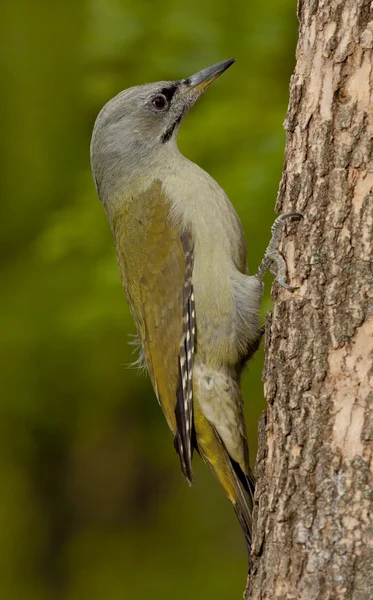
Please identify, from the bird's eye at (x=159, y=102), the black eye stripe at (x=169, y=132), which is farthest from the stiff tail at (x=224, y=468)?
the bird's eye at (x=159, y=102)

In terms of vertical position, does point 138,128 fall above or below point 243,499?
above

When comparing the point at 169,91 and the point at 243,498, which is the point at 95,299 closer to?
the point at 169,91

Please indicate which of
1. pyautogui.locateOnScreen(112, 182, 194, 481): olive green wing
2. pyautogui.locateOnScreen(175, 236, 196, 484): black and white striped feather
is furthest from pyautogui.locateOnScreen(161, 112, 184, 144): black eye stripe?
pyautogui.locateOnScreen(175, 236, 196, 484): black and white striped feather

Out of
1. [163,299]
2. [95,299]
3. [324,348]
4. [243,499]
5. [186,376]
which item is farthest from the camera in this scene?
[95,299]

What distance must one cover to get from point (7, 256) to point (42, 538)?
2.23 m

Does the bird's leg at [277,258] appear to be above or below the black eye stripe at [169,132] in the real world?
below

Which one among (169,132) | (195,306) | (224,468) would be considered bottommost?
(224,468)

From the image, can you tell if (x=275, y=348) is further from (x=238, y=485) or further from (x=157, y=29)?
(x=157, y=29)

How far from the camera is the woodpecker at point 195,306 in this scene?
4059 millimetres

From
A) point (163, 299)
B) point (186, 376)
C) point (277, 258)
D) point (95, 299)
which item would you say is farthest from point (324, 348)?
point (95, 299)

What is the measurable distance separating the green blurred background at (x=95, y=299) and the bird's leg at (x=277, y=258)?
732mm

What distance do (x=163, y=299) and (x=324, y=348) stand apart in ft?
5.07

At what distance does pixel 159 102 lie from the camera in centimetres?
475

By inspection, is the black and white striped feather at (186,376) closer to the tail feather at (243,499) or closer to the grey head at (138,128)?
the tail feather at (243,499)
